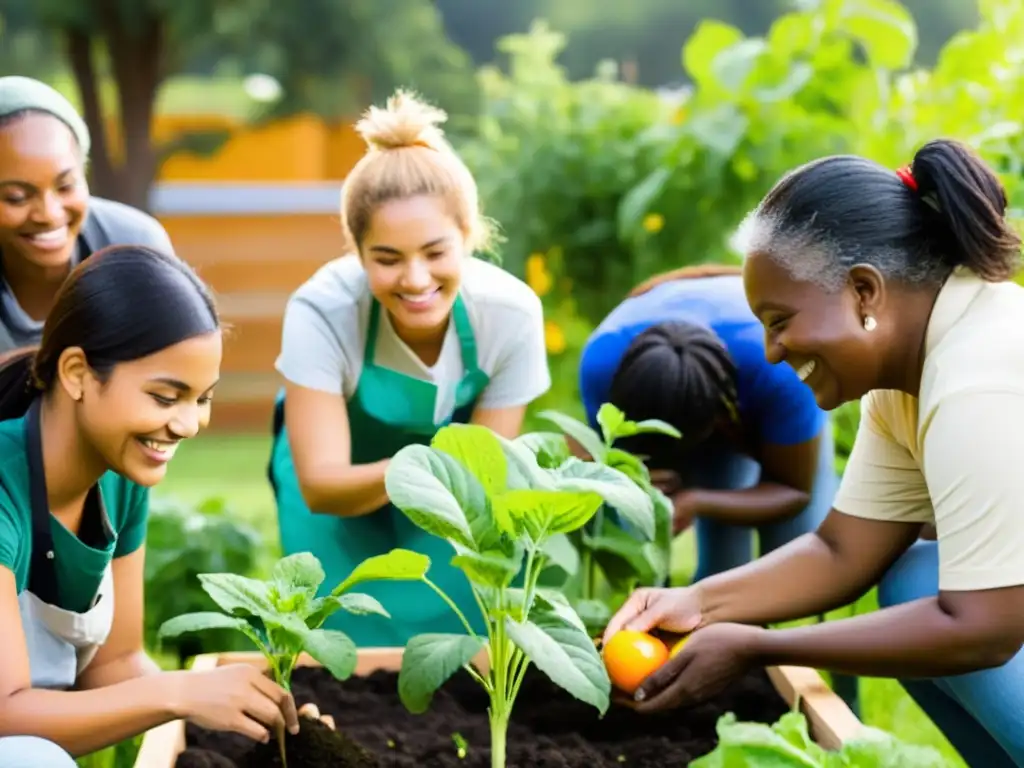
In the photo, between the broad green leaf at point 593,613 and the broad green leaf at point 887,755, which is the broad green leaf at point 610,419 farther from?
the broad green leaf at point 887,755

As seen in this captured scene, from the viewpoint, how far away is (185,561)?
3.60 m

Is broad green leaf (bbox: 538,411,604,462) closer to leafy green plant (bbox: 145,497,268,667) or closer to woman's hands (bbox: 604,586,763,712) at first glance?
woman's hands (bbox: 604,586,763,712)

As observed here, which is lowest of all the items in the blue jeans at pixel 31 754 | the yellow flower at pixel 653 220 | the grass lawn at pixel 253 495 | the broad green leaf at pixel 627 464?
the grass lawn at pixel 253 495

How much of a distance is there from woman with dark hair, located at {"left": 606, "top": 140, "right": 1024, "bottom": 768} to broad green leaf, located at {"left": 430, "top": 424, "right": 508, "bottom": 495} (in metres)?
0.44

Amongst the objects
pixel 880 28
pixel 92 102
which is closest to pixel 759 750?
pixel 880 28

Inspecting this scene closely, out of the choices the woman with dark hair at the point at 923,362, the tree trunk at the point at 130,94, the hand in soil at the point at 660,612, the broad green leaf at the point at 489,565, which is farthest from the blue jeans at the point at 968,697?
Answer: the tree trunk at the point at 130,94

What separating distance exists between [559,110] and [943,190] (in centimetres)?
260

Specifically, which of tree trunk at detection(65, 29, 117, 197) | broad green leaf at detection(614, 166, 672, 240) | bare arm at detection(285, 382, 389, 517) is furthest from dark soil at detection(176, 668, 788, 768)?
tree trunk at detection(65, 29, 117, 197)

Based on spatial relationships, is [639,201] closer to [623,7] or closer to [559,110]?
[559,110]

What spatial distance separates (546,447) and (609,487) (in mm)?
441

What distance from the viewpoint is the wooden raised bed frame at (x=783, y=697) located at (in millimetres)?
2189

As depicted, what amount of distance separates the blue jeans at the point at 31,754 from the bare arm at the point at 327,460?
0.98m

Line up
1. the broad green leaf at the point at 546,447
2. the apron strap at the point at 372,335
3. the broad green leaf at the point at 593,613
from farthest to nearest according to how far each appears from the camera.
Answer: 1. the apron strap at the point at 372,335
2. the broad green leaf at the point at 593,613
3. the broad green leaf at the point at 546,447

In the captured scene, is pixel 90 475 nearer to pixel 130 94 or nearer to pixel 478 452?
pixel 478 452
